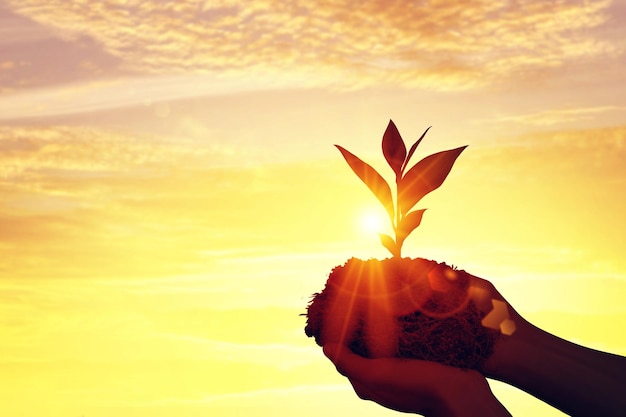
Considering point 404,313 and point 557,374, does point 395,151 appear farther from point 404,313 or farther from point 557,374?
point 557,374

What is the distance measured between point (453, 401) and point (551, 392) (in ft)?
4.80

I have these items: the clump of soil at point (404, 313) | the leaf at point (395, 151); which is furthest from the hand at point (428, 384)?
the leaf at point (395, 151)

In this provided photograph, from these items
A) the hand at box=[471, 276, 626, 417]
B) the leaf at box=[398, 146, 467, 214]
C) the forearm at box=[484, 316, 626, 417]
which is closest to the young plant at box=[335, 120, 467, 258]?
the leaf at box=[398, 146, 467, 214]

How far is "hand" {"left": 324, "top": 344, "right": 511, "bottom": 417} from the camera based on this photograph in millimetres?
10211

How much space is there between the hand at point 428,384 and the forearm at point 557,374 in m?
0.49

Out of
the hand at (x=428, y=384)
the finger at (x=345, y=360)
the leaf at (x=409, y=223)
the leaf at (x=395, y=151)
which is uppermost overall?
the leaf at (x=395, y=151)

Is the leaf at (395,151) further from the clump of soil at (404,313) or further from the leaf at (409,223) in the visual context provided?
the clump of soil at (404,313)

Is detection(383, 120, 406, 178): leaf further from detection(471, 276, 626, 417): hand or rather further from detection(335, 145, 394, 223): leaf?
detection(471, 276, 626, 417): hand

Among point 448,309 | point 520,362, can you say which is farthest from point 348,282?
point 520,362

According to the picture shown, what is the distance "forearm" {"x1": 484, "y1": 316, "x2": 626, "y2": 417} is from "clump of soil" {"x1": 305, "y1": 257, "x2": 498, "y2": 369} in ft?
1.43

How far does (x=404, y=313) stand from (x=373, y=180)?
1.68m

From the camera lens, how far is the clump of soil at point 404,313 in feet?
33.2

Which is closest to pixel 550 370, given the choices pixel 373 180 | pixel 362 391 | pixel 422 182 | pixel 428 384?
pixel 428 384

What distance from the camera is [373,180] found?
10781 millimetres
